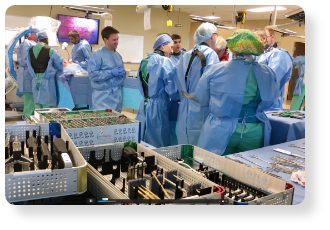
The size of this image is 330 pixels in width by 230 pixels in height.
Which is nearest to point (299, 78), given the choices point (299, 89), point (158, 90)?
point (299, 89)

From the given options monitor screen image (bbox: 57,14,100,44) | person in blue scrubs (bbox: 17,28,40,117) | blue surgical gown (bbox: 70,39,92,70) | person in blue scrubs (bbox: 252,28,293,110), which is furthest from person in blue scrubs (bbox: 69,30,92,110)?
person in blue scrubs (bbox: 252,28,293,110)

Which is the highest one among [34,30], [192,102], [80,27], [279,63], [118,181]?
[80,27]

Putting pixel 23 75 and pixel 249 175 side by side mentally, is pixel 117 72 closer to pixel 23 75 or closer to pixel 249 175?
pixel 23 75

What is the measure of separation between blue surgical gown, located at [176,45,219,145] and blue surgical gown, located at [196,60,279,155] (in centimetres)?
52

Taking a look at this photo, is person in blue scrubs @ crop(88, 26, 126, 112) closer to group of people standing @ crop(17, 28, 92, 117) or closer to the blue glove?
the blue glove

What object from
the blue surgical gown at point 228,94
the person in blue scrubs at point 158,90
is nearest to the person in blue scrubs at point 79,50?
the person in blue scrubs at point 158,90

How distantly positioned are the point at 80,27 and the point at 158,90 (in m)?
5.15

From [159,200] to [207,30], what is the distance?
7.57 feet

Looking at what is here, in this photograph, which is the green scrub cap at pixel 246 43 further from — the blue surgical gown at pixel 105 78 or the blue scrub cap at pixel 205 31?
the blue surgical gown at pixel 105 78

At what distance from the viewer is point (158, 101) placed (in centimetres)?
342

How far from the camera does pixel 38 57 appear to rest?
14.0 feet

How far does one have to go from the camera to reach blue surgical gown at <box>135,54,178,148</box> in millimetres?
3250

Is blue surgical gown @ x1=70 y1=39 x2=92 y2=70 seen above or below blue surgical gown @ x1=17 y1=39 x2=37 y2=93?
above

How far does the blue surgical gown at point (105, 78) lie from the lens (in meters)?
3.63
